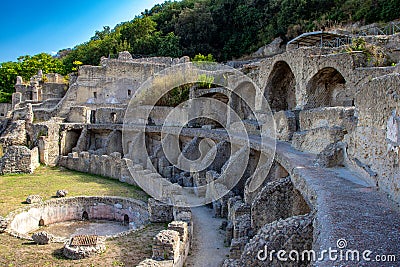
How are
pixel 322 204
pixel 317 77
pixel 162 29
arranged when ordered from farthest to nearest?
pixel 162 29 → pixel 317 77 → pixel 322 204

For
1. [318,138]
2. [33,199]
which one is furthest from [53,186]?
[318,138]

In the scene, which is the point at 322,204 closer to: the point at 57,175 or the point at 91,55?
the point at 57,175

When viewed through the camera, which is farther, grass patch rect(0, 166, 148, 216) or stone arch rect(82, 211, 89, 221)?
grass patch rect(0, 166, 148, 216)

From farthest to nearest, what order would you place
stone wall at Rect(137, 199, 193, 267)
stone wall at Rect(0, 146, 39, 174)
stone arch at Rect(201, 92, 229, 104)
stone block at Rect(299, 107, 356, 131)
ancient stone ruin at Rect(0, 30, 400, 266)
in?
stone arch at Rect(201, 92, 229, 104) → stone wall at Rect(0, 146, 39, 174) → stone block at Rect(299, 107, 356, 131) → stone wall at Rect(137, 199, 193, 267) → ancient stone ruin at Rect(0, 30, 400, 266)

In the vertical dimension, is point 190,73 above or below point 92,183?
above

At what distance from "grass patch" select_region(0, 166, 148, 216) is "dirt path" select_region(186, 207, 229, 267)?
11.7ft

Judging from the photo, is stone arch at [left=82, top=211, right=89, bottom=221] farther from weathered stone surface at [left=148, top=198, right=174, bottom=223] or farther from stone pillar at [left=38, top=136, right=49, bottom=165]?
stone pillar at [left=38, top=136, right=49, bottom=165]

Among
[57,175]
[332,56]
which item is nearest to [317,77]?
[332,56]

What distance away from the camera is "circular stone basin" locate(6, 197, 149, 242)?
1411cm

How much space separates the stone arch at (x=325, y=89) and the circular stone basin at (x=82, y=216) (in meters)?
10.3

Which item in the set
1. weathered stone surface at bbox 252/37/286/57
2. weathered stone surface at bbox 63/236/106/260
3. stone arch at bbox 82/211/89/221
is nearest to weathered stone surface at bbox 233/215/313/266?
weathered stone surface at bbox 63/236/106/260

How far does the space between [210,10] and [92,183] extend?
35.6 metres

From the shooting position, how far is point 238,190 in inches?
610

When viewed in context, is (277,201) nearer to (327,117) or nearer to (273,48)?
(327,117)
